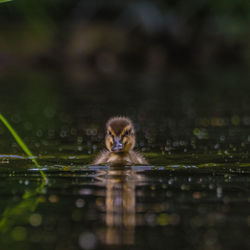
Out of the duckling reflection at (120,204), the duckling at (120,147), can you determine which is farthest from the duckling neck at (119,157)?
the duckling reflection at (120,204)

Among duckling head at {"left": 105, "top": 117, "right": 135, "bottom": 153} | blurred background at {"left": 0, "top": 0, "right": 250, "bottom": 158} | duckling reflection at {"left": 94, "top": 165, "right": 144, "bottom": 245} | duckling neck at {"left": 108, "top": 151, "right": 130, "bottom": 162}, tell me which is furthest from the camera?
blurred background at {"left": 0, "top": 0, "right": 250, "bottom": 158}

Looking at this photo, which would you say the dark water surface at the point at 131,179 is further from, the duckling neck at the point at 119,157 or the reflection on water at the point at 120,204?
the duckling neck at the point at 119,157

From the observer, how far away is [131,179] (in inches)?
287

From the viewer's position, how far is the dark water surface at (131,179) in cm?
491

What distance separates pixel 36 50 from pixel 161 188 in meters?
26.4

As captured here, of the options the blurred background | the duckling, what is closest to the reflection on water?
the duckling

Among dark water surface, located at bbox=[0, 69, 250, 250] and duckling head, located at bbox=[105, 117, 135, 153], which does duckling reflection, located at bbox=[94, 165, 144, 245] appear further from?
duckling head, located at bbox=[105, 117, 135, 153]

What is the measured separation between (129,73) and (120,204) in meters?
21.9

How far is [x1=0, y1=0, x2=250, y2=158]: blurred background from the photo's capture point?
37.3 feet

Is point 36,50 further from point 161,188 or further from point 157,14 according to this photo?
point 161,188

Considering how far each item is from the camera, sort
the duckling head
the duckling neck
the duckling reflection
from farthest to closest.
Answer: the duckling head → the duckling neck → the duckling reflection

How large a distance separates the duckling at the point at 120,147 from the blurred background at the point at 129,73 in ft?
1.49

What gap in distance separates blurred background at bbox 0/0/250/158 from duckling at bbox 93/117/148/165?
453mm

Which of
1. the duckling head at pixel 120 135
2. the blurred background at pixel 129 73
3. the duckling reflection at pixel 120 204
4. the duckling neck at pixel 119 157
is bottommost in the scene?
the duckling reflection at pixel 120 204
